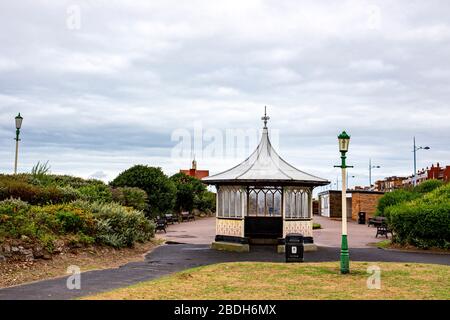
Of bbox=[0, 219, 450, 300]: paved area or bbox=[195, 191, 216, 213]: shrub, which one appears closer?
bbox=[0, 219, 450, 300]: paved area

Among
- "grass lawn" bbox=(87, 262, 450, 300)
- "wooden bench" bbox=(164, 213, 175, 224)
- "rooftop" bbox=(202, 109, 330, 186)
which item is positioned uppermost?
"rooftop" bbox=(202, 109, 330, 186)

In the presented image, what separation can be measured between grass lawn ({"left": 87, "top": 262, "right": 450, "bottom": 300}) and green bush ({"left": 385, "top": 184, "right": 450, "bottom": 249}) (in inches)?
219

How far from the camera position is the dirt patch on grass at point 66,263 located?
44.5 feet

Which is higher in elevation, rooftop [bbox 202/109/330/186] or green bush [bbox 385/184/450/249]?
rooftop [bbox 202/109/330/186]

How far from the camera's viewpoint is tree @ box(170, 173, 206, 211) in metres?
46.4

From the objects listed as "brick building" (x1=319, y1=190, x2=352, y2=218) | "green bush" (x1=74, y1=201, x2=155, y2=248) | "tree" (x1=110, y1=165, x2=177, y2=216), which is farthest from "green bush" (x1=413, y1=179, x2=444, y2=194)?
"green bush" (x1=74, y1=201, x2=155, y2=248)

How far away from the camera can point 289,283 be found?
1306cm

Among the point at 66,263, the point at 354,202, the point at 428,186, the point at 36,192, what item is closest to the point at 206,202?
the point at 354,202

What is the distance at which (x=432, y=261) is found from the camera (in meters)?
18.6

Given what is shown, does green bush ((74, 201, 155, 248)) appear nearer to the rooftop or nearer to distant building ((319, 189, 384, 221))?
the rooftop

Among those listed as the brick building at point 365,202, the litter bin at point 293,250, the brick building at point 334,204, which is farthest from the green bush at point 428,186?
the litter bin at point 293,250

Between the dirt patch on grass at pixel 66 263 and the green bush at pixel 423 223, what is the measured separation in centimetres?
1129

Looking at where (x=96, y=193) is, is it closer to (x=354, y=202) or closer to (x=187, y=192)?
(x=187, y=192)
